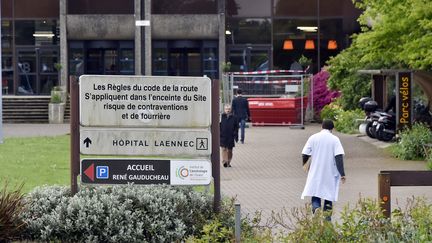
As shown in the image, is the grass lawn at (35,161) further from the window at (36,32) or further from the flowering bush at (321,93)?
the window at (36,32)

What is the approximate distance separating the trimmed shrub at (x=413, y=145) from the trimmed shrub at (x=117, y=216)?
517 inches

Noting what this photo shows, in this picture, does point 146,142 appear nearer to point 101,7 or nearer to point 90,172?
point 90,172

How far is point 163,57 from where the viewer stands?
2010 inches

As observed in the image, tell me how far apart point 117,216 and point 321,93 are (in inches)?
1320

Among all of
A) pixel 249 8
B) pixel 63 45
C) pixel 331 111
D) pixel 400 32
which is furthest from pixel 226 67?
pixel 400 32

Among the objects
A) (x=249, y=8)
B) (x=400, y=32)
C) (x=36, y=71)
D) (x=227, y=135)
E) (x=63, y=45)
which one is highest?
(x=249, y=8)

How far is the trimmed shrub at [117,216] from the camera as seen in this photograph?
11133mm

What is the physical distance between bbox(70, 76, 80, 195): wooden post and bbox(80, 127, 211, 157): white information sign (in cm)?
8

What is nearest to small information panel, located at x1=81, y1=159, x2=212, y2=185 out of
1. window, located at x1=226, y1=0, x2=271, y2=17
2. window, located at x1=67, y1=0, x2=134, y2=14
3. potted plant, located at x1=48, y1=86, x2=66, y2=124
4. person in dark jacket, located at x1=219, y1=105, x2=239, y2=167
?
person in dark jacket, located at x1=219, y1=105, x2=239, y2=167

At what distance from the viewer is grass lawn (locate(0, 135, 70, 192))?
1845cm

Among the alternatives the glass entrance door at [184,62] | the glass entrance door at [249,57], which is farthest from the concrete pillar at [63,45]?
the glass entrance door at [249,57]

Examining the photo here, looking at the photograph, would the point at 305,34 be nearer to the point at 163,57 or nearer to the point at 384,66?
the point at 163,57

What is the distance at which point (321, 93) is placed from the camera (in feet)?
145

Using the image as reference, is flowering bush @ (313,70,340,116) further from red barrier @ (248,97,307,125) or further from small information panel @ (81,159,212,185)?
small information panel @ (81,159,212,185)
